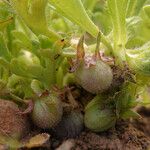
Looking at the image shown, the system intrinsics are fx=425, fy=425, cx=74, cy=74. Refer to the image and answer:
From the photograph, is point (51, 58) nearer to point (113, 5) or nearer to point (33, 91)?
point (33, 91)

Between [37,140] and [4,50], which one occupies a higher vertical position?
[4,50]

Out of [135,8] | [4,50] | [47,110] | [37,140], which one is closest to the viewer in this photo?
[37,140]

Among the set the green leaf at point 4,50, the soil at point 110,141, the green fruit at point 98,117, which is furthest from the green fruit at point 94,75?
the green leaf at point 4,50

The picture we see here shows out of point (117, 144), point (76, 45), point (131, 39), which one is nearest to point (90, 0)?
point (131, 39)

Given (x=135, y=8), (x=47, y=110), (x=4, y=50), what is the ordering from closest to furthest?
1. (x=47, y=110)
2. (x=4, y=50)
3. (x=135, y=8)

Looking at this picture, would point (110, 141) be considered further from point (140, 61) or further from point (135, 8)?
point (135, 8)

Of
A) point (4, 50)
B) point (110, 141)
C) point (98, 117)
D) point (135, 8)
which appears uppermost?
point (135, 8)

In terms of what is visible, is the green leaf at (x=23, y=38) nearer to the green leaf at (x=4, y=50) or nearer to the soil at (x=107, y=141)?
the green leaf at (x=4, y=50)

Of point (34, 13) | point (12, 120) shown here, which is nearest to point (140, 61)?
point (34, 13)
